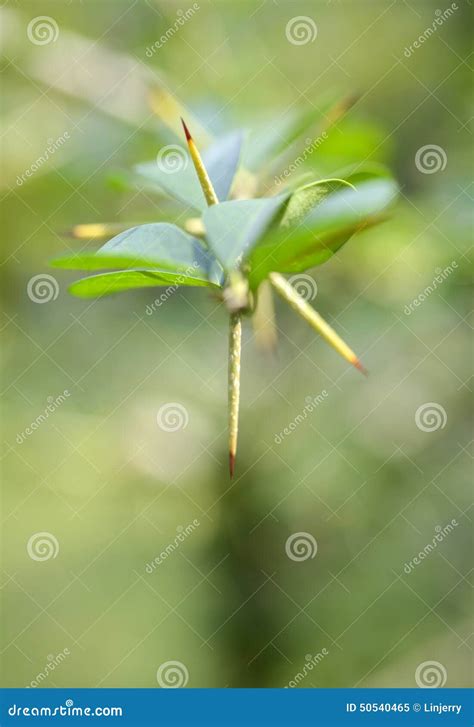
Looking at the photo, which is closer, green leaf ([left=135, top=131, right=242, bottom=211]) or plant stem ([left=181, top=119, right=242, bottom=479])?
plant stem ([left=181, top=119, right=242, bottom=479])

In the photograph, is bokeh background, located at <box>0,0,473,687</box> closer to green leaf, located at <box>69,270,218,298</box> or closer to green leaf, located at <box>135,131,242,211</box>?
green leaf, located at <box>135,131,242,211</box>

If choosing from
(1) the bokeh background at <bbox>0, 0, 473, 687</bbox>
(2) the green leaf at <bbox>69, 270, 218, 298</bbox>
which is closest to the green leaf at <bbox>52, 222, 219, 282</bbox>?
(2) the green leaf at <bbox>69, 270, 218, 298</bbox>

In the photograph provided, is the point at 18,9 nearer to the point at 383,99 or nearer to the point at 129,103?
the point at 129,103

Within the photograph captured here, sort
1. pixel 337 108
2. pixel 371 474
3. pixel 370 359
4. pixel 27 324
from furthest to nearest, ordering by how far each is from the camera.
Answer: pixel 371 474 < pixel 27 324 < pixel 370 359 < pixel 337 108

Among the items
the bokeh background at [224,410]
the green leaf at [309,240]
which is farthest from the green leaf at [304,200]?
the bokeh background at [224,410]

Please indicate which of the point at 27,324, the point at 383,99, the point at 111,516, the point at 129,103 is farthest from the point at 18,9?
the point at 111,516

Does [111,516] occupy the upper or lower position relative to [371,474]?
lower
